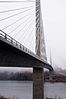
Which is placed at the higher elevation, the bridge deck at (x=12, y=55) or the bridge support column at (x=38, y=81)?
the bridge deck at (x=12, y=55)

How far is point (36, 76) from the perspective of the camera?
3141 cm

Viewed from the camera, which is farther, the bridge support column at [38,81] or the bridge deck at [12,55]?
the bridge support column at [38,81]

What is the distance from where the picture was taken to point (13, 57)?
80.9 feet

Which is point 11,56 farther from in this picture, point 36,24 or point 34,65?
point 36,24

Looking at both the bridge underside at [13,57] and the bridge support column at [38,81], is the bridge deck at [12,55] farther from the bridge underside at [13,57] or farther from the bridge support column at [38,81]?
the bridge support column at [38,81]

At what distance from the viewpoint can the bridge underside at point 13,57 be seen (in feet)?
71.8

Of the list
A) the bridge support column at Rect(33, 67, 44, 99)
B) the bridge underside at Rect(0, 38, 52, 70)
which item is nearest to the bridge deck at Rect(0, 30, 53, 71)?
the bridge underside at Rect(0, 38, 52, 70)

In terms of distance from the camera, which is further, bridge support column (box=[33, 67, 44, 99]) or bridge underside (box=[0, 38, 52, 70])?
bridge support column (box=[33, 67, 44, 99])

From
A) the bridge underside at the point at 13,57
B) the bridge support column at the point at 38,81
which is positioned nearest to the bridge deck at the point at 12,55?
the bridge underside at the point at 13,57

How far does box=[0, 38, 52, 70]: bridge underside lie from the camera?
21.9 meters

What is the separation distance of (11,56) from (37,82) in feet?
27.4

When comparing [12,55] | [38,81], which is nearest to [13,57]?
[12,55]

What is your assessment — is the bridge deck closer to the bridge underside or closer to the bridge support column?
the bridge underside

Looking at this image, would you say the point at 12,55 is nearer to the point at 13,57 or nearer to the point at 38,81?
the point at 13,57
